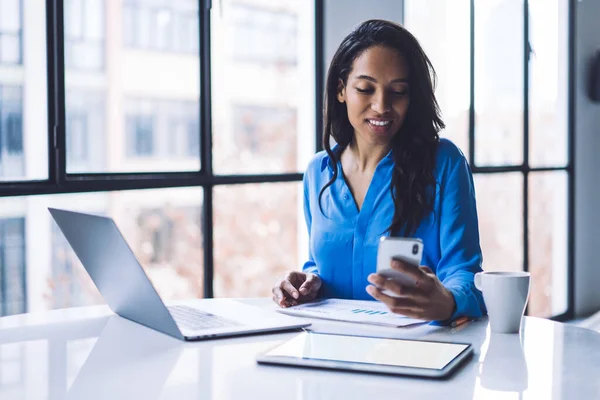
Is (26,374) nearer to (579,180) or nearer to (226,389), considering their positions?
(226,389)

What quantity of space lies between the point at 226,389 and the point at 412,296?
0.40 meters

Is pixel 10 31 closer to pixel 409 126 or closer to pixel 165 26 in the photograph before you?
pixel 165 26

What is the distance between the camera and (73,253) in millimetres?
2264

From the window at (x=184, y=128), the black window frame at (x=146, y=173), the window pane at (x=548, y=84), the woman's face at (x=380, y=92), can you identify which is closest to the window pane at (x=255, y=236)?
the black window frame at (x=146, y=173)

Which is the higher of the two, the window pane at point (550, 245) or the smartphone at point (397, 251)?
the smartphone at point (397, 251)

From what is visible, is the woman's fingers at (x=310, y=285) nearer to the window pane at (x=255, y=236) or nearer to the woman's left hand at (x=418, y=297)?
the woman's left hand at (x=418, y=297)

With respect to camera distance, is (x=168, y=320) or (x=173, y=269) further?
(x=173, y=269)

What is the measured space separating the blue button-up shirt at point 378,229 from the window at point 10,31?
942 mm

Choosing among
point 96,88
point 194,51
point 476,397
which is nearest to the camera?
point 476,397

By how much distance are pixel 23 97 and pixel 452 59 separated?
246cm

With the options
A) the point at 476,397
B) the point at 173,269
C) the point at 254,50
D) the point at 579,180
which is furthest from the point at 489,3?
the point at 476,397

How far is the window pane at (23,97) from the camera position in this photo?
204 cm

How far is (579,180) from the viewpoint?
15.4 feet

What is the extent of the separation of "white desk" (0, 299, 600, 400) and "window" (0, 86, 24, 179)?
82cm
